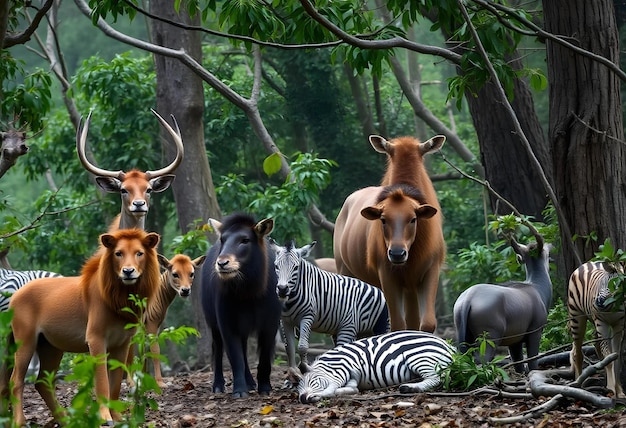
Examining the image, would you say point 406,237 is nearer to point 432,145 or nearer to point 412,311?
point 412,311

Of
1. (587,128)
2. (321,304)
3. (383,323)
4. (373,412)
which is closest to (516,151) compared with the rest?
(383,323)

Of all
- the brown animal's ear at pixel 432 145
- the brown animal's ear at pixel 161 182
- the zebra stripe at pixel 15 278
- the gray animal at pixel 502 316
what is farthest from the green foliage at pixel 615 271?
the zebra stripe at pixel 15 278

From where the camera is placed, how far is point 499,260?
1377cm

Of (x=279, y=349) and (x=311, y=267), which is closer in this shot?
(x=311, y=267)

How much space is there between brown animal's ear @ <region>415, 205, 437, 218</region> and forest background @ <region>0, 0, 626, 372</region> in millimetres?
617

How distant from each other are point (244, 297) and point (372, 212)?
132cm

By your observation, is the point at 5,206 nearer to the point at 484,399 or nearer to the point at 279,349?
the point at 279,349

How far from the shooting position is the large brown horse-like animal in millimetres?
8969

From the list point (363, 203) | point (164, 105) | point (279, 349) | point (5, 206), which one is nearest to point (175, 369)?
point (279, 349)

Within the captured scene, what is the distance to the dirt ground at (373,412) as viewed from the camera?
671cm

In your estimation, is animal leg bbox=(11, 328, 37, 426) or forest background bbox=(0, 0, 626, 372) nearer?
animal leg bbox=(11, 328, 37, 426)

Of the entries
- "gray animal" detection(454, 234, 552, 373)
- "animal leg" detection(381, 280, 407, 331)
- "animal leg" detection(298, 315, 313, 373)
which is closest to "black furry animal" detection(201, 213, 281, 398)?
"animal leg" detection(298, 315, 313, 373)

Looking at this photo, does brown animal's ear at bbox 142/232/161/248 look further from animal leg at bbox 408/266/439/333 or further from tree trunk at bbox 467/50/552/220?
tree trunk at bbox 467/50/552/220

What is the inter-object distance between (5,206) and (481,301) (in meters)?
5.85
